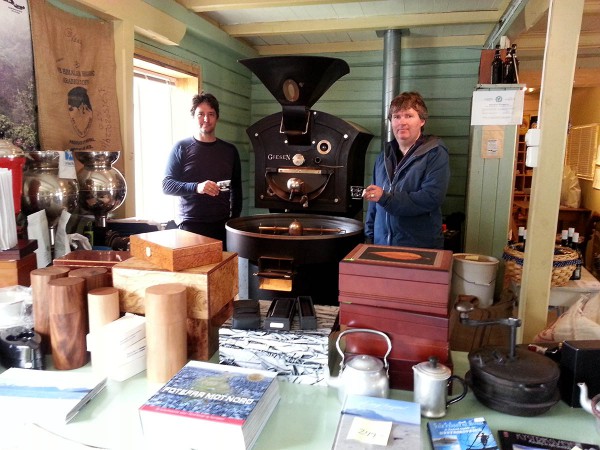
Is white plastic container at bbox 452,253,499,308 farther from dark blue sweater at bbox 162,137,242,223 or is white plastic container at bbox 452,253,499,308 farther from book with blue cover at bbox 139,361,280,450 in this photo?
book with blue cover at bbox 139,361,280,450

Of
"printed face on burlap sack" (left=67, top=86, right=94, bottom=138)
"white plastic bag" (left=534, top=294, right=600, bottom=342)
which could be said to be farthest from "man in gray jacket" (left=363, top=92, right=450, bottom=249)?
"printed face on burlap sack" (left=67, top=86, right=94, bottom=138)

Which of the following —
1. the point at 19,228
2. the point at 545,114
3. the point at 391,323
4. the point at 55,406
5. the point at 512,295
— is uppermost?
the point at 545,114

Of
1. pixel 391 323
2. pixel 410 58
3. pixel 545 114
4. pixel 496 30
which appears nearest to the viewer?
pixel 391 323

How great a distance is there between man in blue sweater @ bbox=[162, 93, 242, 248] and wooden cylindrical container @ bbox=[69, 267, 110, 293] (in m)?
1.54

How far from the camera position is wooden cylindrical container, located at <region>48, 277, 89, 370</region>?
132 centimetres

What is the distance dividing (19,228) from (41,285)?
498 millimetres

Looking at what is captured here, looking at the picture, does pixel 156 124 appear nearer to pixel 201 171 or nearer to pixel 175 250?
pixel 201 171

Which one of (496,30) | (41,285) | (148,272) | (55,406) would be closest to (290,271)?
(148,272)

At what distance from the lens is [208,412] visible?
1000 mm

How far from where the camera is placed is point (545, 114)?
5.52 feet

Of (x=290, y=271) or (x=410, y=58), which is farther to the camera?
(x=410, y=58)

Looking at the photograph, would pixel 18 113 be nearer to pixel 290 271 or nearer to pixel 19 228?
pixel 19 228

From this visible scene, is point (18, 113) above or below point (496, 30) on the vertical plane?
below

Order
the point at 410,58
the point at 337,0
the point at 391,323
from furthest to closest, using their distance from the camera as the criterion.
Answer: the point at 410,58 < the point at 337,0 < the point at 391,323
